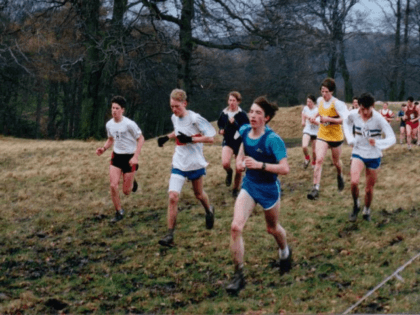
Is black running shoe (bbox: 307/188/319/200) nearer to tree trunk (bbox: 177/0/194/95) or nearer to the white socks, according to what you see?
the white socks

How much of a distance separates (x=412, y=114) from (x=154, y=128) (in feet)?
117

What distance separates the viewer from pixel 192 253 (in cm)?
737

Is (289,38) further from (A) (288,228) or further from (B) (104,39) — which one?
(A) (288,228)

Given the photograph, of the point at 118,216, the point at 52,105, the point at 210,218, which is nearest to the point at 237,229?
the point at 210,218

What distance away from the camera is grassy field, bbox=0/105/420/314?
559 centimetres

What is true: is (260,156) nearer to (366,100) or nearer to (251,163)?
(251,163)

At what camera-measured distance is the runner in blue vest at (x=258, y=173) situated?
5273mm

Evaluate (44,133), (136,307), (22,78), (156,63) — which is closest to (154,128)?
(44,133)

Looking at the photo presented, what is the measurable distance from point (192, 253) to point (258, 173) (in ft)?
7.98

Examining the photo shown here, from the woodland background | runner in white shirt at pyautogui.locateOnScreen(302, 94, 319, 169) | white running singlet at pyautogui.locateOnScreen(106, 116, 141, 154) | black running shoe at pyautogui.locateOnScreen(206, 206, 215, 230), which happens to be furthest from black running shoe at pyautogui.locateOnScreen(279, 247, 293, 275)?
the woodland background

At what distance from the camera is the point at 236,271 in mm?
5473

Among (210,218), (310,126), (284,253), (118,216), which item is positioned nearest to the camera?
(284,253)

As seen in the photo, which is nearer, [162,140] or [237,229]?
[237,229]

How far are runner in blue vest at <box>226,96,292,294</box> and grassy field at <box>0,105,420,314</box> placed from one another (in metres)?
0.70
